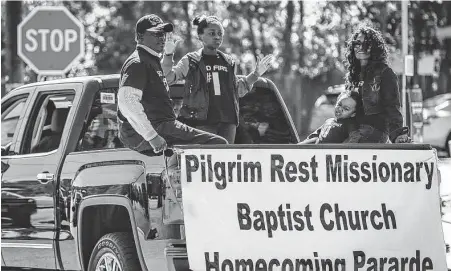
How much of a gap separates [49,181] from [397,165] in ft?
8.46

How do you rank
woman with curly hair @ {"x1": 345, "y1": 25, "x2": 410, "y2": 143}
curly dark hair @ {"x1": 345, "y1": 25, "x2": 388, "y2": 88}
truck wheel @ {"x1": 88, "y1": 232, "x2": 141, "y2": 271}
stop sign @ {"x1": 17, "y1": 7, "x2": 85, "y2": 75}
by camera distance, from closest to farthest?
truck wheel @ {"x1": 88, "y1": 232, "x2": 141, "y2": 271}
woman with curly hair @ {"x1": 345, "y1": 25, "x2": 410, "y2": 143}
curly dark hair @ {"x1": 345, "y1": 25, "x2": 388, "y2": 88}
stop sign @ {"x1": 17, "y1": 7, "x2": 85, "y2": 75}

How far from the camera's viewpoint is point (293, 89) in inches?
1256

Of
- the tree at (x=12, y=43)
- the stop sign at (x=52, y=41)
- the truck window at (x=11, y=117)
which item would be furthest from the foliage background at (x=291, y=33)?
the truck window at (x=11, y=117)

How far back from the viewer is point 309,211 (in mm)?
5762

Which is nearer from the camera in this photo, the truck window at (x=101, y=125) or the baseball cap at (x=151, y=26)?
the baseball cap at (x=151, y=26)

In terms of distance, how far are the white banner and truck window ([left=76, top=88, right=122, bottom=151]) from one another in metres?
1.94

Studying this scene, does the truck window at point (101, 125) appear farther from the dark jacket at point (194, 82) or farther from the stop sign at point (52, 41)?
the stop sign at point (52, 41)

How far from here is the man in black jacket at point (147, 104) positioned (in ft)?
21.2

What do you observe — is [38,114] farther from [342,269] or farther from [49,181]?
[342,269]

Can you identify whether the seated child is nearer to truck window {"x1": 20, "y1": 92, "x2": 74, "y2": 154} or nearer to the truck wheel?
the truck wheel

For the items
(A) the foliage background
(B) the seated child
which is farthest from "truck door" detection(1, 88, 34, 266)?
(A) the foliage background

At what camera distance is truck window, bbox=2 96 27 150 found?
8.40m

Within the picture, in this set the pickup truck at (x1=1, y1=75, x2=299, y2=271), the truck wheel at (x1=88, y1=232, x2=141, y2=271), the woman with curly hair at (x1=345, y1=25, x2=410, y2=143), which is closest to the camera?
the pickup truck at (x1=1, y1=75, x2=299, y2=271)

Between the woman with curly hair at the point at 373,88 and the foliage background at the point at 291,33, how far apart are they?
713 inches
